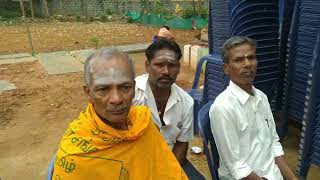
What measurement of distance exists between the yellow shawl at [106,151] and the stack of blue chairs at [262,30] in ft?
6.17

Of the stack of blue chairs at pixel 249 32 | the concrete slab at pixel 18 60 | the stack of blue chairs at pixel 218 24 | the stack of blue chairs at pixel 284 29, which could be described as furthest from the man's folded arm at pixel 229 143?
the concrete slab at pixel 18 60

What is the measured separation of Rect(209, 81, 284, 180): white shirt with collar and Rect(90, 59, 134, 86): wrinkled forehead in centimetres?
76

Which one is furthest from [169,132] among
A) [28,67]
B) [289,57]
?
[28,67]

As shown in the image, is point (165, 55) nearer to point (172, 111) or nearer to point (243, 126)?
point (172, 111)

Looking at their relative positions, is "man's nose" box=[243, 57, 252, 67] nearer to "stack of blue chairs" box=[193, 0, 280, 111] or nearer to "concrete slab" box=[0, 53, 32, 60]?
"stack of blue chairs" box=[193, 0, 280, 111]

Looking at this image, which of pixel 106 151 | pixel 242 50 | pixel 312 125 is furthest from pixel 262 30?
pixel 106 151

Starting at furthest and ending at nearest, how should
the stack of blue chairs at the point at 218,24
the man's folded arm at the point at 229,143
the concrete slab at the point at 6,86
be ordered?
the concrete slab at the point at 6,86
the stack of blue chairs at the point at 218,24
the man's folded arm at the point at 229,143

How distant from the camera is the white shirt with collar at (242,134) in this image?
6.45 feet

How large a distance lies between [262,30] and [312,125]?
105cm

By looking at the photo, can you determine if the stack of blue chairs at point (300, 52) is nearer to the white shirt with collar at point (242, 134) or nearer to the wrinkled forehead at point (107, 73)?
the white shirt with collar at point (242, 134)

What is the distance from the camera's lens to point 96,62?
4.80 feet

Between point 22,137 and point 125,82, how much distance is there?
3.29 meters

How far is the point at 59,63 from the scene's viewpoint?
7.93m

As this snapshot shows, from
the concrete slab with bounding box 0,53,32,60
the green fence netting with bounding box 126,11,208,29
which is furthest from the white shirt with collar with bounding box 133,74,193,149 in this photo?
the green fence netting with bounding box 126,11,208,29
